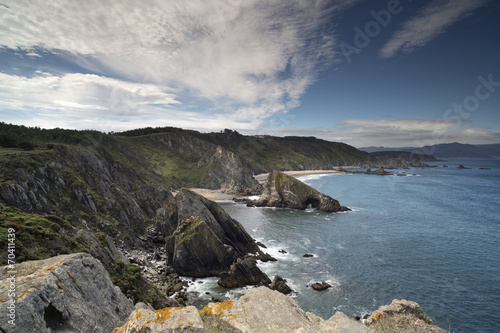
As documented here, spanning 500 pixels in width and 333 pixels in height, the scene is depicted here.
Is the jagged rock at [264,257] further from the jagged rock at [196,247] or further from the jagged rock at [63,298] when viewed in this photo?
the jagged rock at [63,298]

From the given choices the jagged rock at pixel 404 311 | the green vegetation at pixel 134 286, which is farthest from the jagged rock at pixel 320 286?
the green vegetation at pixel 134 286

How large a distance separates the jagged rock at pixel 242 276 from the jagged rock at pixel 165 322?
83.2ft

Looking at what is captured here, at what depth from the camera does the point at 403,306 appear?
12.8 m

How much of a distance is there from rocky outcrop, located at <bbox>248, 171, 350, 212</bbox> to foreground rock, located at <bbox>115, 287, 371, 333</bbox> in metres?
65.1

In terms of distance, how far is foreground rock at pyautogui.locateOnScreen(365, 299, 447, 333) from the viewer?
11.1 meters

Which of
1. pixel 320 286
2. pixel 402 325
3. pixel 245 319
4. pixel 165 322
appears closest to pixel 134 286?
pixel 165 322

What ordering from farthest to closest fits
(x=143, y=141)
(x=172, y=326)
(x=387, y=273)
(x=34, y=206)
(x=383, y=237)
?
(x=143, y=141) → (x=383, y=237) → (x=387, y=273) → (x=34, y=206) → (x=172, y=326)

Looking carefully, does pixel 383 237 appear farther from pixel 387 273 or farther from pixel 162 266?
pixel 162 266

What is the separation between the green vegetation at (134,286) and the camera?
1734cm

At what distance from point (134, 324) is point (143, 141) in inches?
5412

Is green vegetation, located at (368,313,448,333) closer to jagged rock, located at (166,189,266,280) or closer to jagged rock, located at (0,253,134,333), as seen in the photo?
jagged rock, located at (0,253,134,333)

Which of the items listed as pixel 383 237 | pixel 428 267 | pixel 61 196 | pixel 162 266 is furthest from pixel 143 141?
pixel 428 267

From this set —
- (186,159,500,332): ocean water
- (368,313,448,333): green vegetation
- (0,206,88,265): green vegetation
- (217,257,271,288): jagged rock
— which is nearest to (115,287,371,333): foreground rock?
(368,313,448,333): green vegetation

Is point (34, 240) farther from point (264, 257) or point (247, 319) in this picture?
point (264, 257)
